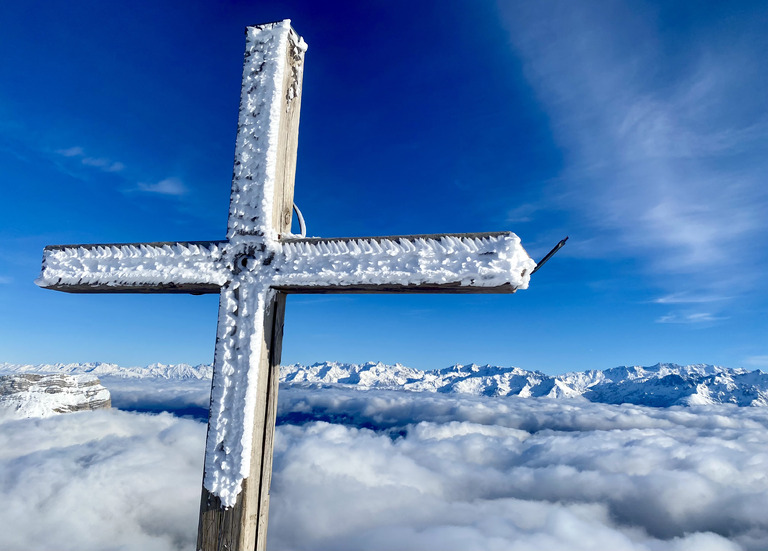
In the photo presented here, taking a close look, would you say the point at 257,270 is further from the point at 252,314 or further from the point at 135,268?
the point at 135,268

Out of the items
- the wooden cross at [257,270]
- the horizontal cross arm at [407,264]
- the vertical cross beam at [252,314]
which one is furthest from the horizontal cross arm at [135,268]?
the horizontal cross arm at [407,264]

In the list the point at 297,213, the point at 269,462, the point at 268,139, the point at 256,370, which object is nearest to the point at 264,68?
the point at 268,139

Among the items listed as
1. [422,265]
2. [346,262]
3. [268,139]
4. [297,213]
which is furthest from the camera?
[297,213]

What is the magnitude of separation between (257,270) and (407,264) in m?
0.94

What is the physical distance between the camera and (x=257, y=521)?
96.1 inches

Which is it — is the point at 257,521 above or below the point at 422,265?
below

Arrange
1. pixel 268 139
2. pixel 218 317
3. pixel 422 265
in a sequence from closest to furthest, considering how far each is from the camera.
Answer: pixel 422 265 → pixel 218 317 → pixel 268 139

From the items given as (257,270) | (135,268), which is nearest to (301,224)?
(257,270)

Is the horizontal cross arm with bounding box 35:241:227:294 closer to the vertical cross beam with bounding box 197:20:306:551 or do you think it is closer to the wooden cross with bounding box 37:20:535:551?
the wooden cross with bounding box 37:20:535:551

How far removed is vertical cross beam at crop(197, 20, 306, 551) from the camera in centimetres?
235

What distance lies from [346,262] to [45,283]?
2344 millimetres

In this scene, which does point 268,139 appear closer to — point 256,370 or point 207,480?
point 256,370

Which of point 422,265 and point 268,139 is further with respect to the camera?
point 268,139

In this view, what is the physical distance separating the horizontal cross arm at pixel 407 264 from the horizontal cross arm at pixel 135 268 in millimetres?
524
